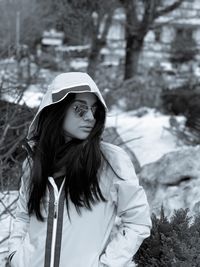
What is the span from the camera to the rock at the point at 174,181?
3.81 meters

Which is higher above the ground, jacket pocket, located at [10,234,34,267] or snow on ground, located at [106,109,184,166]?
jacket pocket, located at [10,234,34,267]

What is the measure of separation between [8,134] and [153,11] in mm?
9524

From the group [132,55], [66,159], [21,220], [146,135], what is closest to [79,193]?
[66,159]

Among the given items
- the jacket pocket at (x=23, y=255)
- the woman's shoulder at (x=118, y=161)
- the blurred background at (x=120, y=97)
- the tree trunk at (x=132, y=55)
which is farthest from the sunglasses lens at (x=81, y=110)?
the tree trunk at (x=132, y=55)

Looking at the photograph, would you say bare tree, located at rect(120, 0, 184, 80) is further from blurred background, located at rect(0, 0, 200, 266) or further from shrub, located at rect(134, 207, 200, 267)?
shrub, located at rect(134, 207, 200, 267)

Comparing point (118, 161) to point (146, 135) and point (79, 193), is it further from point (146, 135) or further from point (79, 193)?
point (146, 135)

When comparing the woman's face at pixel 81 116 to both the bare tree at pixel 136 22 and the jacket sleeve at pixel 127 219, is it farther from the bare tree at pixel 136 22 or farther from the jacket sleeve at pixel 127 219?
the bare tree at pixel 136 22

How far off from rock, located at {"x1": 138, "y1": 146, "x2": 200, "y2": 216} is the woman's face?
1.50 meters

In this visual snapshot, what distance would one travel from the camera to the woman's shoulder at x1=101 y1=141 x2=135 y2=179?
2256mm

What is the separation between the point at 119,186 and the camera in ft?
7.36

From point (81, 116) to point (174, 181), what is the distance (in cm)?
202

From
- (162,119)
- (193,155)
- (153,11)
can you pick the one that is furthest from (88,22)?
(193,155)

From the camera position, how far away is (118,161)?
7.50 ft

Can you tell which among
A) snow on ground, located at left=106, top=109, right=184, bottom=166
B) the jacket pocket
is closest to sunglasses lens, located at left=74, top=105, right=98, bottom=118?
the jacket pocket
